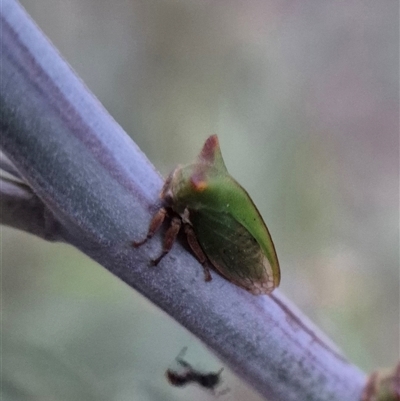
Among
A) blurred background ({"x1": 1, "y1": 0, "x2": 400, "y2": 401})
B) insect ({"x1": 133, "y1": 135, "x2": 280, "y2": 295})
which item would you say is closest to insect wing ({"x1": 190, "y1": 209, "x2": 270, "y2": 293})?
insect ({"x1": 133, "y1": 135, "x2": 280, "y2": 295})

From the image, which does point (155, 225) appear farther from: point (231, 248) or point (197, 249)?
point (231, 248)

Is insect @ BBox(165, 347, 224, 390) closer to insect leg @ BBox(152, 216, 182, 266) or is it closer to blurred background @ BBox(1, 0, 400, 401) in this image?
blurred background @ BBox(1, 0, 400, 401)

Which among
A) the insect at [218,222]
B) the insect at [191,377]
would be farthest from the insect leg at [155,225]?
the insect at [191,377]

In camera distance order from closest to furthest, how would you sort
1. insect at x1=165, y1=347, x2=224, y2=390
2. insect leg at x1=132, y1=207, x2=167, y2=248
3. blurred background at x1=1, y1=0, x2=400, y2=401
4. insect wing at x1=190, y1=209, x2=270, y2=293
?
insect leg at x1=132, y1=207, x2=167, y2=248 → insect wing at x1=190, y1=209, x2=270, y2=293 → insect at x1=165, y1=347, x2=224, y2=390 → blurred background at x1=1, y1=0, x2=400, y2=401

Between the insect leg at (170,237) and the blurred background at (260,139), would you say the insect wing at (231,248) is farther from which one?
the blurred background at (260,139)

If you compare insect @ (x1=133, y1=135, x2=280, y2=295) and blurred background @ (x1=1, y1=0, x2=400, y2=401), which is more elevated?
blurred background @ (x1=1, y1=0, x2=400, y2=401)

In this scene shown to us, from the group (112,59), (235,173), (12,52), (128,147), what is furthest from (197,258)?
(112,59)
